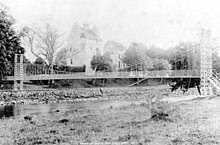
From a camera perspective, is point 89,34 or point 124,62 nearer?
point 89,34

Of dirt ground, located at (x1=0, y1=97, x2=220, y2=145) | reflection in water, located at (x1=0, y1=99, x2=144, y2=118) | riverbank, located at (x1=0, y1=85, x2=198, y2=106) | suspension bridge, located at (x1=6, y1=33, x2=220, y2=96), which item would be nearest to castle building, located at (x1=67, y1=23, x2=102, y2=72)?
suspension bridge, located at (x1=6, y1=33, x2=220, y2=96)

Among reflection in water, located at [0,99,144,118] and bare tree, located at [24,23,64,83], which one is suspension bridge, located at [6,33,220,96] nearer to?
bare tree, located at [24,23,64,83]

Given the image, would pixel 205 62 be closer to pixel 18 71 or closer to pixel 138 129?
pixel 138 129

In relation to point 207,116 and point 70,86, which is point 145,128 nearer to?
Result: point 207,116

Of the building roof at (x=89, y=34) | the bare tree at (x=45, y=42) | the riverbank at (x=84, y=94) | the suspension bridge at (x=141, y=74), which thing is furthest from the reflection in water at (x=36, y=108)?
the building roof at (x=89, y=34)

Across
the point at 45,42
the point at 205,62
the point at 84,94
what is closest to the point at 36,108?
the point at 84,94

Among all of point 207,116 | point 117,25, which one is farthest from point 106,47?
point 207,116

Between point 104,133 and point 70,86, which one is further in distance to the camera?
point 70,86
